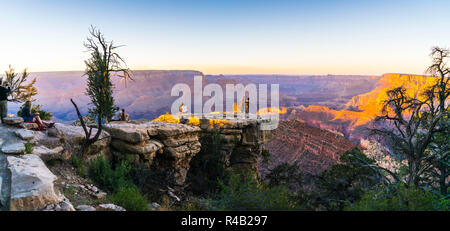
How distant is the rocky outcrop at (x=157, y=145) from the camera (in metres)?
10.3

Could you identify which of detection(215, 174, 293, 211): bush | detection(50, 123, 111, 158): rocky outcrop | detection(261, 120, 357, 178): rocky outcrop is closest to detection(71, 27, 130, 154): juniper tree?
detection(50, 123, 111, 158): rocky outcrop

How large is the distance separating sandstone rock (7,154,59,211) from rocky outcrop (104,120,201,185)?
4.97 metres

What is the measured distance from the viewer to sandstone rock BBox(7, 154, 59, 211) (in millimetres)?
3886

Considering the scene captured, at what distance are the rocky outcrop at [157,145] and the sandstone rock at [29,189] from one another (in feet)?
16.3

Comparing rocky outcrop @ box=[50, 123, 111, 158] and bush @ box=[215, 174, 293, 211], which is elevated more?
rocky outcrop @ box=[50, 123, 111, 158]

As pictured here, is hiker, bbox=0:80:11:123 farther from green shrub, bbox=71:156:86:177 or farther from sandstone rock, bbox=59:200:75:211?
sandstone rock, bbox=59:200:75:211

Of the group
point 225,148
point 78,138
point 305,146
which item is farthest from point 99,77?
point 305,146

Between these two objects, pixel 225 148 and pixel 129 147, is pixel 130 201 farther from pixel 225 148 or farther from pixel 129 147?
pixel 225 148

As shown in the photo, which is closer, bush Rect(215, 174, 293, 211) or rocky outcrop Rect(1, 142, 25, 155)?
bush Rect(215, 174, 293, 211)

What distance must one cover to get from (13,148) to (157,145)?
6.08 meters

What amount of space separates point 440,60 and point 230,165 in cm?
1541

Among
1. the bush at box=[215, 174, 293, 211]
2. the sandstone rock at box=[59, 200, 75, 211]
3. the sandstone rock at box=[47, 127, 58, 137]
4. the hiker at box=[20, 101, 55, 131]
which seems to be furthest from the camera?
the hiker at box=[20, 101, 55, 131]

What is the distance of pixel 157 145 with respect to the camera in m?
11.7

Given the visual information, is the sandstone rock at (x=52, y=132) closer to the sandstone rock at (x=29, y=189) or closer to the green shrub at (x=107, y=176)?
the green shrub at (x=107, y=176)
